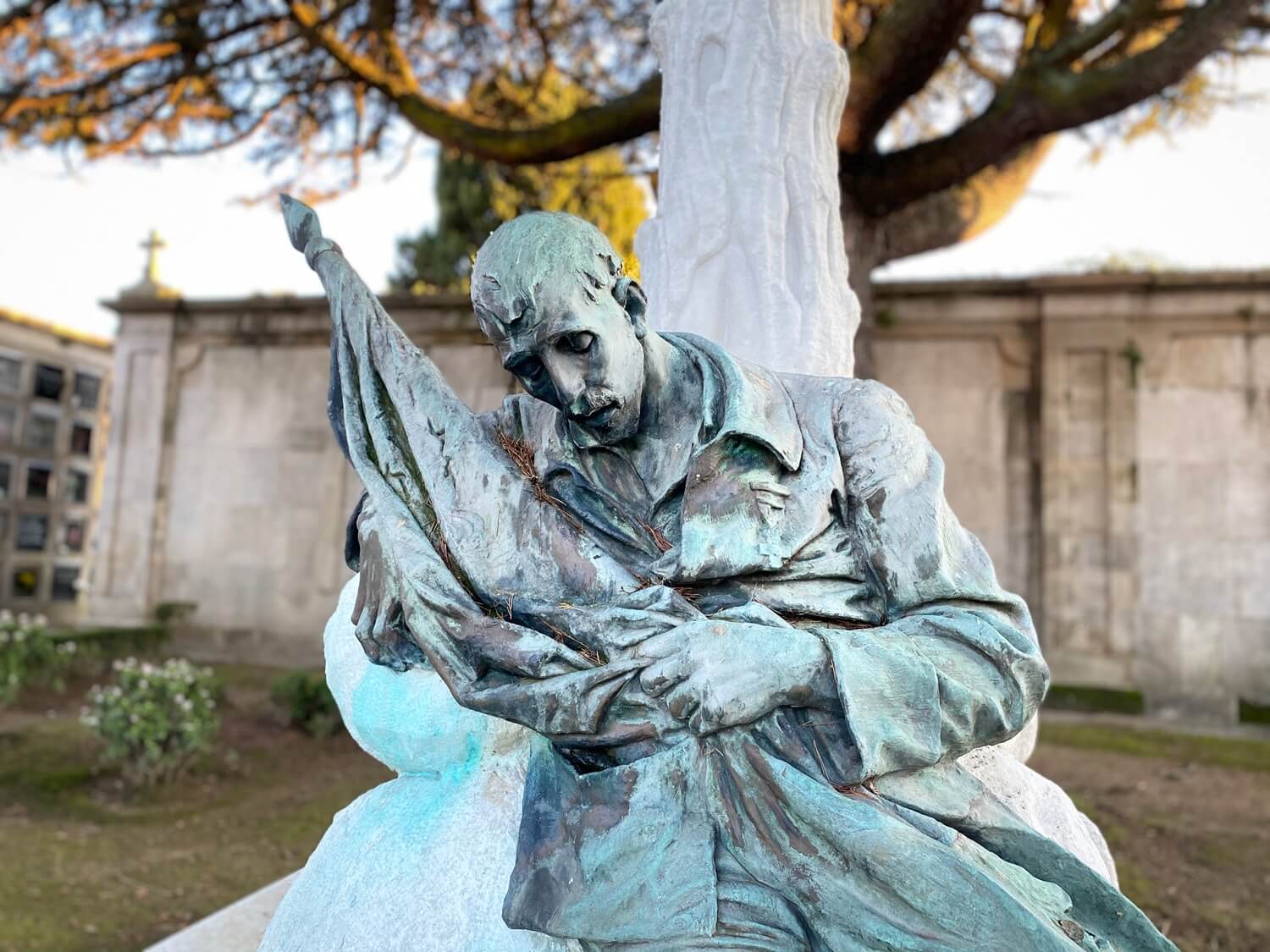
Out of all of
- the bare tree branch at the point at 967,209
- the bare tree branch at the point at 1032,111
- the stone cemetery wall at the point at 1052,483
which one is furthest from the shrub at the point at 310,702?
the bare tree branch at the point at 967,209

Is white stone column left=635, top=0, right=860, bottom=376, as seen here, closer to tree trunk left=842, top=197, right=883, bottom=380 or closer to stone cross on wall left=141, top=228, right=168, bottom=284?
tree trunk left=842, top=197, right=883, bottom=380

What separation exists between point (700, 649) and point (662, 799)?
0.80 feet

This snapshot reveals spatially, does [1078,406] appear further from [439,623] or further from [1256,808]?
[439,623]

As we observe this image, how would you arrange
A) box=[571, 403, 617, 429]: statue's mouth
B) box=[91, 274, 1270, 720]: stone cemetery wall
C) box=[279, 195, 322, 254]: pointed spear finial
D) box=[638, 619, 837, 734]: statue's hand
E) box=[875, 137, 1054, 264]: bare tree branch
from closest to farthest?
box=[638, 619, 837, 734]: statue's hand
box=[571, 403, 617, 429]: statue's mouth
box=[279, 195, 322, 254]: pointed spear finial
box=[91, 274, 1270, 720]: stone cemetery wall
box=[875, 137, 1054, 264]: bare tree branch

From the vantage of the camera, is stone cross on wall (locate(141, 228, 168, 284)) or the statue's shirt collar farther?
stone cross on wall (locate(141, 228, 168, 284))

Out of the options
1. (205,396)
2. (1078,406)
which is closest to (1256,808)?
(1078,406)

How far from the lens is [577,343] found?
1.33m

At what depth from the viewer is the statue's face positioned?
1293 mm

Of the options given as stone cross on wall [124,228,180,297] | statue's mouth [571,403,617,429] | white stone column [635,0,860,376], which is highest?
stone cross on wall [124,228,180,297]

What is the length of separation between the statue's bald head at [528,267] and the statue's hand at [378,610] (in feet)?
1.38

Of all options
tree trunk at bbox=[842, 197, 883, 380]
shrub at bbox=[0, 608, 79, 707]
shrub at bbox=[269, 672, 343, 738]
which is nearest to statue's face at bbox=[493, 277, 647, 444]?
tree trunk at bbox=[842, 197, 883, 380]

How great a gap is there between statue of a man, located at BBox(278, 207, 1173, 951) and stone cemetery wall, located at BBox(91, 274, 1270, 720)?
695cm

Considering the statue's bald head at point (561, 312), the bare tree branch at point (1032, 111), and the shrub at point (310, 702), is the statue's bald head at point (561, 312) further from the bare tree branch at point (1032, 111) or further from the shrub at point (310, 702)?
the shrub at point (310, 702)

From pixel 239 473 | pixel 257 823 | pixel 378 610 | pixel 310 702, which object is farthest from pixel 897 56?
pixel 239 473
